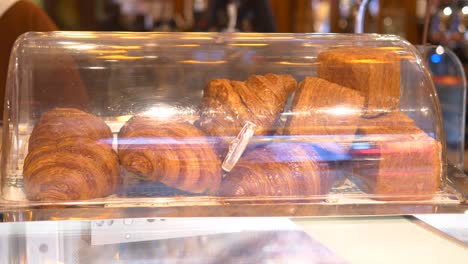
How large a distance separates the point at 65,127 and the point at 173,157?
5.3 inches

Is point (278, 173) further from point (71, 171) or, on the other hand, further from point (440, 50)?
point (440, 50)

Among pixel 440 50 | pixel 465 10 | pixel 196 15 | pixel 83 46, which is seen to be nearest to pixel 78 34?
pixel 83 46

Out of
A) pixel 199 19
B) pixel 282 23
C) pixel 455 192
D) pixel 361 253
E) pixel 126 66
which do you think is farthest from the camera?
pixel 282 23

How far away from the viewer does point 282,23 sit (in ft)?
11.7

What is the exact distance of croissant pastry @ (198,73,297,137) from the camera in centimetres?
81

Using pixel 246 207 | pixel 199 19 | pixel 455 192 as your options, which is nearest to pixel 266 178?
pixel 246 207

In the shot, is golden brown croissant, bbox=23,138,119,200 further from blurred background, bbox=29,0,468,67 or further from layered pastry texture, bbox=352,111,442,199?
blurred background, bbox=29,0,468,67

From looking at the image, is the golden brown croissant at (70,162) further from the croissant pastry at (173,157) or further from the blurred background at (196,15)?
the blurred background at (196,15)

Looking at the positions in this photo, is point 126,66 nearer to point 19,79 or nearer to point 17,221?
point 19,79

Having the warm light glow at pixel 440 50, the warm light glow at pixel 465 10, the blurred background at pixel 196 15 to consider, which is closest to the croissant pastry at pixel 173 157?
the warm light glow at pixel 440 50

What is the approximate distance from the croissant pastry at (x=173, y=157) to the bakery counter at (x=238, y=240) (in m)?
0.05

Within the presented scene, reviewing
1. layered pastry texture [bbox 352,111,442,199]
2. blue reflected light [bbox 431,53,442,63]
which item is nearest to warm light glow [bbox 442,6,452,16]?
blue reflected light [bbox 431,53,442,63]

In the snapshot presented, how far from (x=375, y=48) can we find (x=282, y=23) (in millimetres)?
2659

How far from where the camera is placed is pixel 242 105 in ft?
2.69
